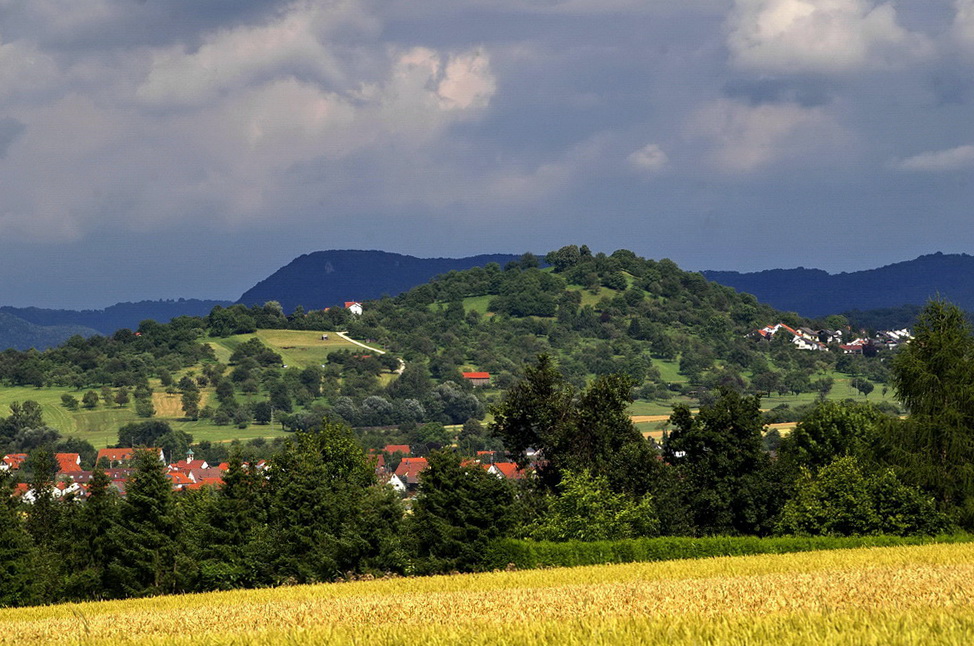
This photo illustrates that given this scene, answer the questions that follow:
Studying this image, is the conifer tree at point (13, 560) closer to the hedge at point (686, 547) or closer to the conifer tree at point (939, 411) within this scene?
the hedge at point (686, 547)

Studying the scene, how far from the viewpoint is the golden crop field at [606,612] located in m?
17.2

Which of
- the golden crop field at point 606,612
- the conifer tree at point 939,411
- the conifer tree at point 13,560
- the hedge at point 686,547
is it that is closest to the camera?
the golden crop field at point 606,612

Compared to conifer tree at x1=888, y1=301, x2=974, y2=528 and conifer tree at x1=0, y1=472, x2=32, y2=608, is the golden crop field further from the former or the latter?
conifer tree at x1=0, y1=472, x2=32, y2=608

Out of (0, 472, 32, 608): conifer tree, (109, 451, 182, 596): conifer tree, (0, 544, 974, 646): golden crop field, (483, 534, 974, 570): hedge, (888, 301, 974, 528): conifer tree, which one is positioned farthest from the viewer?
(109, 451, 182, 596): conifer tree

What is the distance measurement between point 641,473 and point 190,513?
32.5 m

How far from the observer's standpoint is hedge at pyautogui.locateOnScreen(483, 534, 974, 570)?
51.8 meters

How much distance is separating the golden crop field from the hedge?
8.07 meters

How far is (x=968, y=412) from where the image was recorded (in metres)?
69.7

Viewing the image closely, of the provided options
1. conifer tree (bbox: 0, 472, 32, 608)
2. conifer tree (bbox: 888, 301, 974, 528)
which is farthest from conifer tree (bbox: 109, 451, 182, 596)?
conifer tree (bbox: 888, 301, 974, 528)

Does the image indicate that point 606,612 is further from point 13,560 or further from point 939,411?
point 13,560

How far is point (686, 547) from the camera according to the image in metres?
52.0

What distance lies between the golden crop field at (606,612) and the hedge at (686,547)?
8075 millimetres

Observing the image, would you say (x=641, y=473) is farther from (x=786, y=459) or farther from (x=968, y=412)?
(x=968, y=412)

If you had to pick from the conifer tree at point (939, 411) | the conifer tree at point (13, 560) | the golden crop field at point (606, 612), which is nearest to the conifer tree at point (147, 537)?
the conifer tree at point (13, 560)
